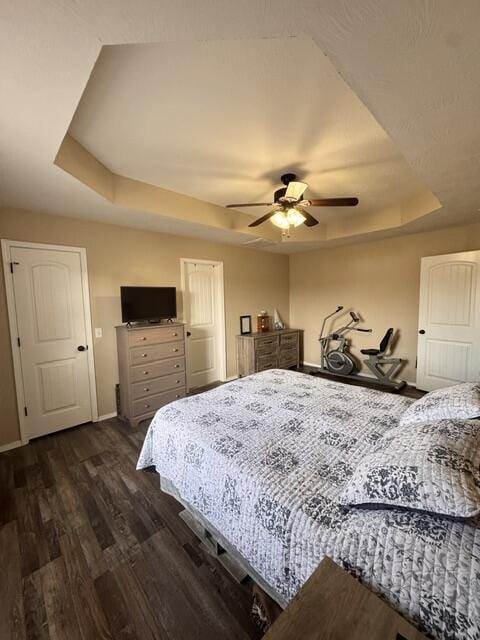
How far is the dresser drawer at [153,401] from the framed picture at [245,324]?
1713mm

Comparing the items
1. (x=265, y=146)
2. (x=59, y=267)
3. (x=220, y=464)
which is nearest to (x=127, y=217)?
(x=59, y=267)

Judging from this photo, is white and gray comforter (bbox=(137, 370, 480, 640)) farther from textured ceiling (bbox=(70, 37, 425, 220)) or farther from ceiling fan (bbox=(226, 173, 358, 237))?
textured ceiling (bbox=(70, 37, 425, 220))

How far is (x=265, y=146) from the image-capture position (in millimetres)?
2115

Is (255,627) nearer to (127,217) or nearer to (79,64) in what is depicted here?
(79,64)

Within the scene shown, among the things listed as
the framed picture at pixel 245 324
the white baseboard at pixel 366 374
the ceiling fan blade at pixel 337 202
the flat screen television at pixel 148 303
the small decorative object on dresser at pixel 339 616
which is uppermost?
the ceiling fan blade at pixel 337 202

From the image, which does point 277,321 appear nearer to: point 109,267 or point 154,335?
point 154,335

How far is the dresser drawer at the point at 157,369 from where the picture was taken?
317 centimetres

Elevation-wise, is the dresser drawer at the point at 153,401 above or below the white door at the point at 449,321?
below

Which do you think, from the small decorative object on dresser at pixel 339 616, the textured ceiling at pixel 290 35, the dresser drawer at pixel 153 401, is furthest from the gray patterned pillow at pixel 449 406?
the dresser drawer at pixel 153 401

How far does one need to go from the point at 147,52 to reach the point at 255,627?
2791mm

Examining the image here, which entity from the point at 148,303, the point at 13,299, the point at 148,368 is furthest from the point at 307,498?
the point at 13,299

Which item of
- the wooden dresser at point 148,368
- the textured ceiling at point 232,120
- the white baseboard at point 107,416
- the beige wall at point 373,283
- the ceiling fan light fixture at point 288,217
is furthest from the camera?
the beige wall at point 373,283

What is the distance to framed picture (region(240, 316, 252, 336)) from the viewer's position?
192 inches

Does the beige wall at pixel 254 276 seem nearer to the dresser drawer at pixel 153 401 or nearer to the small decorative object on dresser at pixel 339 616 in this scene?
the dresser drawer at pixel 153 401
